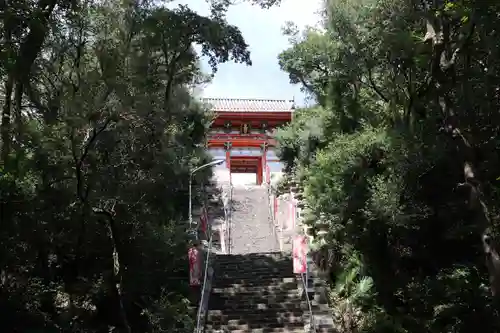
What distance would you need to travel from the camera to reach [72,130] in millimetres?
9867

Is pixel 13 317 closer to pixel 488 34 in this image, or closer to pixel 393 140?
pixel 393 140

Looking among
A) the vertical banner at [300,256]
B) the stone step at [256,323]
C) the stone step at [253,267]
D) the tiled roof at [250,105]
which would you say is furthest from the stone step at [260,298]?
the tiled roof at [250,105]

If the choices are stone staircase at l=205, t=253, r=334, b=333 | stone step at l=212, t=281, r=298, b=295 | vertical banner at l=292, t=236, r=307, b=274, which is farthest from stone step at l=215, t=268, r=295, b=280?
vertical banner at l=292, t=236, r=307, b=274

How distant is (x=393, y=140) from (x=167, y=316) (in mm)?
6611

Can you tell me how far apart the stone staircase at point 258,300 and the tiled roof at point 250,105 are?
62.1 ft

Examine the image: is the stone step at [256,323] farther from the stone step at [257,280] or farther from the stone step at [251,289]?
the stone step at [257,280]

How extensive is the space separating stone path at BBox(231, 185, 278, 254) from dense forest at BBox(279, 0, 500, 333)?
4.92 meters

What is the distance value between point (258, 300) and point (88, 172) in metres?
5.28

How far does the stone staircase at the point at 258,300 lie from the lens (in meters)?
11.9

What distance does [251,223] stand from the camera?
2173 centimetres

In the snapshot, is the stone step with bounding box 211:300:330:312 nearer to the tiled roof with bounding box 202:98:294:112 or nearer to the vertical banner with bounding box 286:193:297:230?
the vertical banner with bounding box 286:193:297:230

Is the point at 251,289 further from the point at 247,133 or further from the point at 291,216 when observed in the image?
the point at 247,133

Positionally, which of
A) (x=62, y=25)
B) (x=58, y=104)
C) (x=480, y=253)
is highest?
(x=62, y=25)

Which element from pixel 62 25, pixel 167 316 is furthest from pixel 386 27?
pixel 167 316
